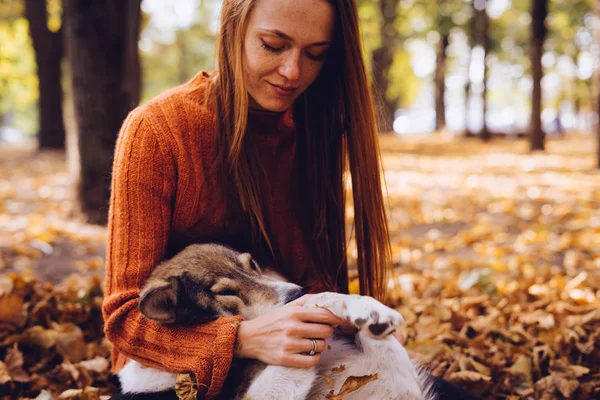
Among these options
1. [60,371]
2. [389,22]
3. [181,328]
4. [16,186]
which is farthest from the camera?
[389,22]

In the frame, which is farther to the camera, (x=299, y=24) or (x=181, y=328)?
(x=299, y=24)

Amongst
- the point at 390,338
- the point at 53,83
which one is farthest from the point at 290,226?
the point at 53,83

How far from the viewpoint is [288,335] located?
2.11 metres

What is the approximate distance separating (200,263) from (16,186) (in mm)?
10134

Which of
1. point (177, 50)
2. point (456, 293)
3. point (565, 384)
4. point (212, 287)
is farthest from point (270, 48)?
point (177, 50)

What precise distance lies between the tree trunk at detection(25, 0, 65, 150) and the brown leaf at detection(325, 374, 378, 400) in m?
16.8

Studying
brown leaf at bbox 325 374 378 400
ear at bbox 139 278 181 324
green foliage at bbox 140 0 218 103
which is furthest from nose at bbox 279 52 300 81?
green foliage at bbox 140 0 218 103

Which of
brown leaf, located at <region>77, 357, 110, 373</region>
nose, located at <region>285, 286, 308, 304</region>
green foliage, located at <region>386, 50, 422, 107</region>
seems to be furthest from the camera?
green foliage, located at <region>386, 50, 422, 107</region>

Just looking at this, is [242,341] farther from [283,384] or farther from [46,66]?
[46,66]

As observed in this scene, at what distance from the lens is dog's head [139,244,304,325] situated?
7.82 feet

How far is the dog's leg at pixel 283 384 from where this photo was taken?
215cm

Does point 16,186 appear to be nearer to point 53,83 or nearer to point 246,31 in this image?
point 53,83

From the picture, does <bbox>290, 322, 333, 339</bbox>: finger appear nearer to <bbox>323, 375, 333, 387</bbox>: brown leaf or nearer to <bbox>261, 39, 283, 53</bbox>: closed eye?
<bbox>323, 375, 333, 387</bbox>: brown leaf

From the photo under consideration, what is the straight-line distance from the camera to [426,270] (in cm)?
543
